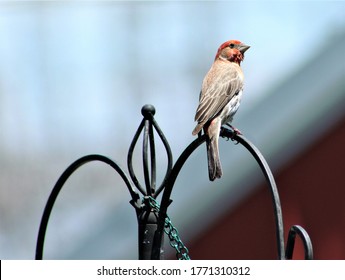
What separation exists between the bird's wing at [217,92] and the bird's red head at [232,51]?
0.56 feet

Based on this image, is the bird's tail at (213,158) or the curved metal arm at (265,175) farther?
the bird's tail at (213,158)

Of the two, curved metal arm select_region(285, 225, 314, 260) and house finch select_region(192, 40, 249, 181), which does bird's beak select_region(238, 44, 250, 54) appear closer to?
house finch select_region(192, 40, 249, 181)

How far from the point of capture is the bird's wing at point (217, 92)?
4.83m

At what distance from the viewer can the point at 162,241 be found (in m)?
3.74

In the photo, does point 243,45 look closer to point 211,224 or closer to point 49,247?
point 211,224

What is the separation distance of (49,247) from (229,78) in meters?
4.47

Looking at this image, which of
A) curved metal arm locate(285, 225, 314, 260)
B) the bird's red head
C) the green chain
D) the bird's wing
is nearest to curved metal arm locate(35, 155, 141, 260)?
the green chain

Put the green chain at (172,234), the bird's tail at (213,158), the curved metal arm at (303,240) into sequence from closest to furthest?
the curved metal arm at (303,240) < the green chain at (172,234) < the bird's tail at (213,158)

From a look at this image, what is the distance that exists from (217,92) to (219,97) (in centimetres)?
6

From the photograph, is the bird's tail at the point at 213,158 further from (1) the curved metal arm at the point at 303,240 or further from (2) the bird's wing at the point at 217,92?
(1) the curved metal arm at the point at 303,240

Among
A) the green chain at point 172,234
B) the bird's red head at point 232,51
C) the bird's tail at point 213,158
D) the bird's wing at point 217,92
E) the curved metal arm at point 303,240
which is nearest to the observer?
the curved metal arm at point 303,240

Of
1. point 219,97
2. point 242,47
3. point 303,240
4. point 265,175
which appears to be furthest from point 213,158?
point 242,47

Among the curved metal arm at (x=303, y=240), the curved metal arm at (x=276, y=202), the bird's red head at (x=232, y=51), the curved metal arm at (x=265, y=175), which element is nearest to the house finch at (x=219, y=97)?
the bird's red head at (x=232, y=51)

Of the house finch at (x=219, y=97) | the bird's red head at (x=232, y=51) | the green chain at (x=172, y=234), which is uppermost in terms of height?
the bird's red head at (x=232, y=51)
